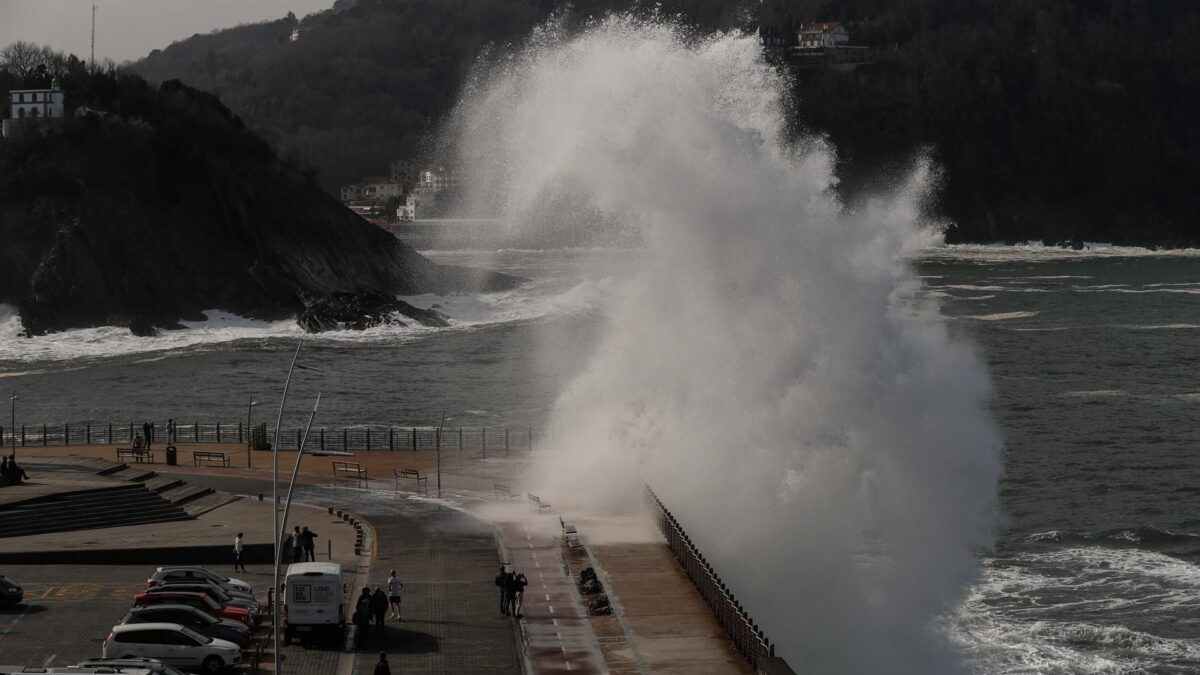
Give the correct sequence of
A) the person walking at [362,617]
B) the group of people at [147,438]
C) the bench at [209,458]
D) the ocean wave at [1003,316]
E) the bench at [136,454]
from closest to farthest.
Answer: the person walking at [362,617]
the bench at [136,454]
the bench at [209,458]
the group of people at [147,438]
the ocean wave at [1003,316]

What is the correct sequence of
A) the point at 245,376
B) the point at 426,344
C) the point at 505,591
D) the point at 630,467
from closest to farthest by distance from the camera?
the point at 505,591
the point at 630,467
the point at 245,376
the point at 426,344

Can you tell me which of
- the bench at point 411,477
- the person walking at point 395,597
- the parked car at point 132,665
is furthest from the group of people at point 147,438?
the parked car at point 132,665

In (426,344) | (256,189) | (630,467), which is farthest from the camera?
(256,189)

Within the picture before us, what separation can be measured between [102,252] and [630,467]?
277 ft

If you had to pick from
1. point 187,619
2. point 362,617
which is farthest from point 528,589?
point 187,619

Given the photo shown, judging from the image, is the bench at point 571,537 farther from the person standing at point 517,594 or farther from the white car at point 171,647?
the white car at point 171,647

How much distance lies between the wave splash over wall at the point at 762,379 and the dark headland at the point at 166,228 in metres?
72.9

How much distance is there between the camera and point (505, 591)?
3931 cm

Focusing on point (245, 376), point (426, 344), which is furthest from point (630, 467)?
point (426, 344)

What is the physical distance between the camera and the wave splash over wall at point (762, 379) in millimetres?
49625

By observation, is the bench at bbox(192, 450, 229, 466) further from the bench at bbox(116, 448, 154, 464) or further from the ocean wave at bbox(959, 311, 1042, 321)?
the ocean wave at bbox(959, 311, 1042, 321)

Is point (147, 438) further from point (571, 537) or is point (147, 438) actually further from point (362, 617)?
point (362, 617)

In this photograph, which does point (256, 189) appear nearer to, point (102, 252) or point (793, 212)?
point (102, 252)

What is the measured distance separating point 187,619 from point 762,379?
21785 millimetres
